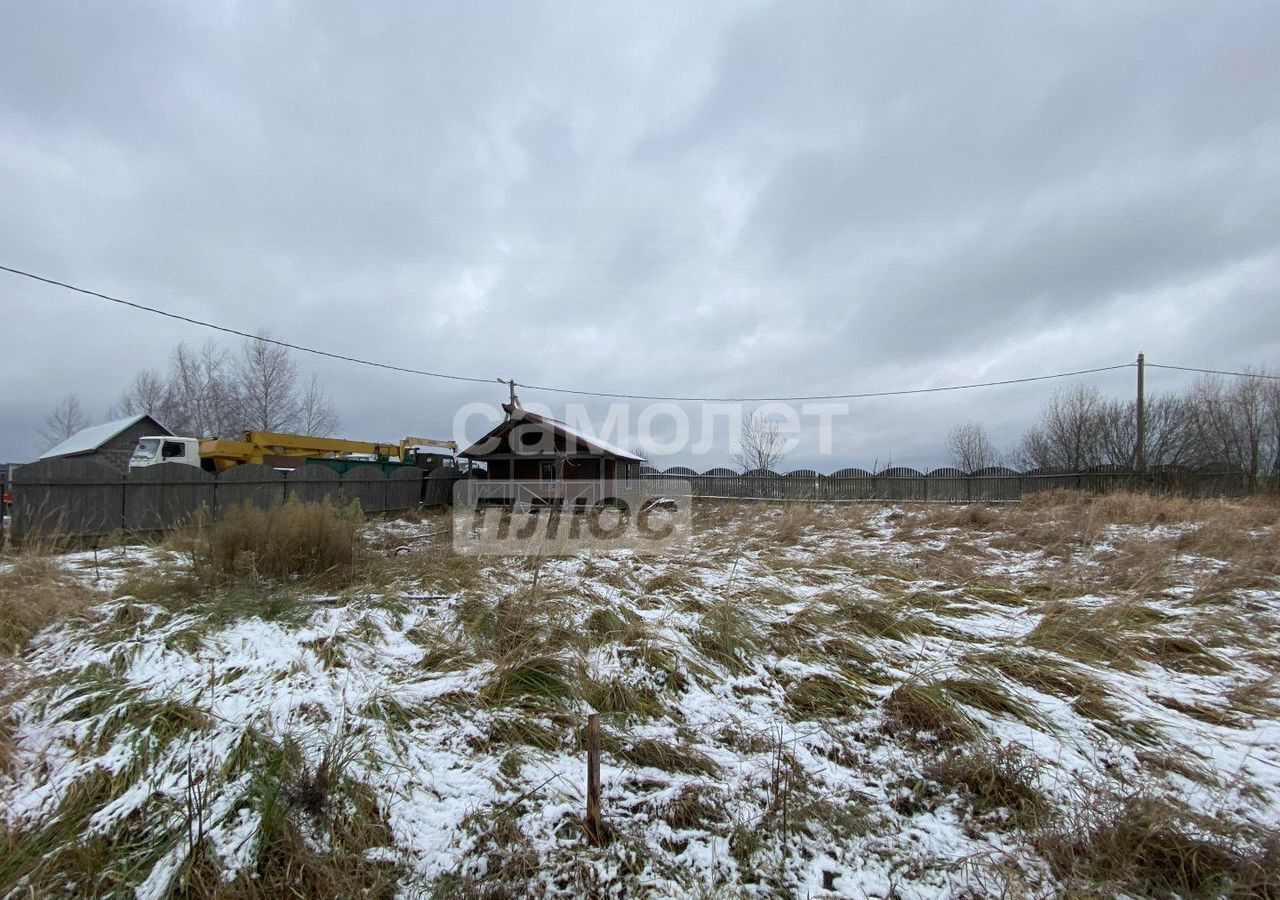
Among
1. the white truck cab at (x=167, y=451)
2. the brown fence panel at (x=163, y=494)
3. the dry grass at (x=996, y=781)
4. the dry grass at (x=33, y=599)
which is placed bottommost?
the dry grass at (x=996, y=781)

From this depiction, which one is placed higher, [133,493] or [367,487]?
[133,493]

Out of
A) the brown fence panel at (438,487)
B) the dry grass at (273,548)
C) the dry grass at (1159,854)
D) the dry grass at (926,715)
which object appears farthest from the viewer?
the brown fence panel at (438,487)

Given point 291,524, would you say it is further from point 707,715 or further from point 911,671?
point 911,671

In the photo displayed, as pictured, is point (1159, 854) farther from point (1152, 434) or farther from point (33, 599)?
point (1152, 434)

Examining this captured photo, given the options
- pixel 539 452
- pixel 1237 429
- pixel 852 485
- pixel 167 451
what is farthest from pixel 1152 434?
pixel 167 451

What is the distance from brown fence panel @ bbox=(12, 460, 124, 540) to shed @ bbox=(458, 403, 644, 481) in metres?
8.74

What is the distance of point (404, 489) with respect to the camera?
16.1 metres

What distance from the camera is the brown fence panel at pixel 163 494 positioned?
9.12m

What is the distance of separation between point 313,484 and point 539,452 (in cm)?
618

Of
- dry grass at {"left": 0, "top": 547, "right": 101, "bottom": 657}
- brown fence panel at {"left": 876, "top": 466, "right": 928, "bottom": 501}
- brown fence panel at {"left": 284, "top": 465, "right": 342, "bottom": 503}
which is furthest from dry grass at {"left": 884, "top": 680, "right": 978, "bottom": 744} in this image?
brown fence panel at {"left": 876, "top": 466, "right": 928, "bottom": 501}

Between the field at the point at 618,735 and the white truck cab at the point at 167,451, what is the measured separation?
13.2 metres

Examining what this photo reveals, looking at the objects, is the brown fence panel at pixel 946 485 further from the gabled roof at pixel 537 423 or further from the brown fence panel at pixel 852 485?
the gabled roof at pixel 537 423

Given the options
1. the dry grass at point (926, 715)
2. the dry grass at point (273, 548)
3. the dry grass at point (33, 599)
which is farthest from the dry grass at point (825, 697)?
the dry grass at point (33, 599)

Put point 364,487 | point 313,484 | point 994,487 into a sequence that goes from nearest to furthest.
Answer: point 313,484
point 364,487
point 994,487
